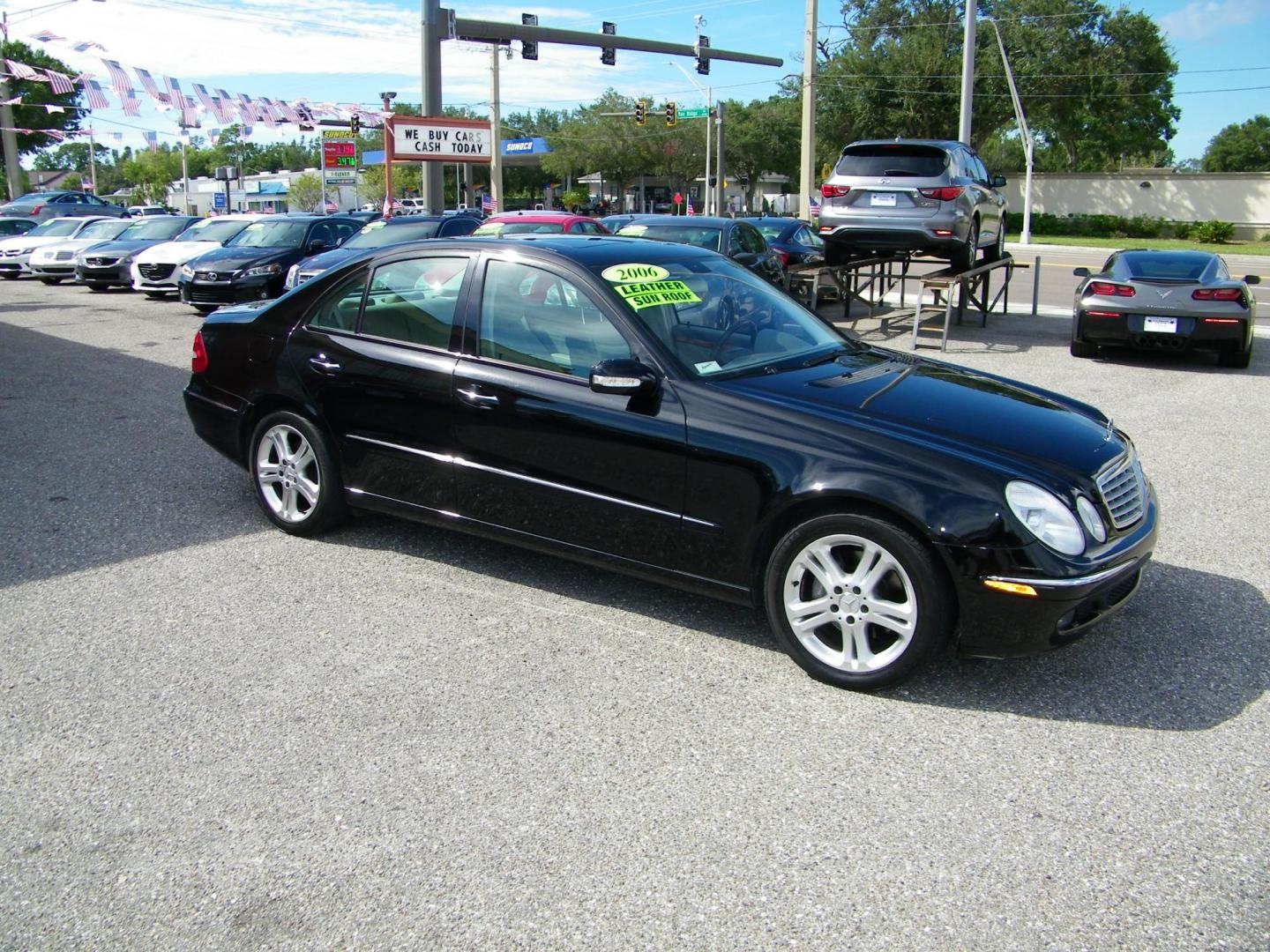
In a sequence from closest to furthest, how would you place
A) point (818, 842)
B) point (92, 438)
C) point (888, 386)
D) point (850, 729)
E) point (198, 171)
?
point (818, 842)
point (850, 729)
point (888, 386)
point (92, 438)
point (198, 171)

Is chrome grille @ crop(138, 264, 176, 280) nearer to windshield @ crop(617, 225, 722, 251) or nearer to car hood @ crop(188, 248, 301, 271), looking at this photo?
car hood @ crop(188, 248, 301, 271)

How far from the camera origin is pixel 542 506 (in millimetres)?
4621

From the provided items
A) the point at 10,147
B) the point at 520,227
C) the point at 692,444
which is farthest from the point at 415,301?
the point at 10,147

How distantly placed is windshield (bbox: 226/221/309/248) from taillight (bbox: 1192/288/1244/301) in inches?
488

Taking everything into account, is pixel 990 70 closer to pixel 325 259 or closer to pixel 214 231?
pixel 214 231

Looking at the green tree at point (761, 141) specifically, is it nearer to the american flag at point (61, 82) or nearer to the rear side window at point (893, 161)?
the american flag at point (61, 82)

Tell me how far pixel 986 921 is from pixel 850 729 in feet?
3.36

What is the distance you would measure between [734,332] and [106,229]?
21.3 metres

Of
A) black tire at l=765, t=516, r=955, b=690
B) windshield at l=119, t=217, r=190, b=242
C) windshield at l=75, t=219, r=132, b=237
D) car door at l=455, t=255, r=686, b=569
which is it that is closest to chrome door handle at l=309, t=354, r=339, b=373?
car door at l=455, t=255, r=686, b=569

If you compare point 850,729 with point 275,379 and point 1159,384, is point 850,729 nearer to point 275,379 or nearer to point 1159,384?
point 275,379

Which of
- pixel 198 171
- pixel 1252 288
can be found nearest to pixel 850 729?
pixel 1252 288

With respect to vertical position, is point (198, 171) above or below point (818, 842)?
above

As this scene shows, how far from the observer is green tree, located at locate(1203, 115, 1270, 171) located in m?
114

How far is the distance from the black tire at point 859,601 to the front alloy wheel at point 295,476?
2.44m
